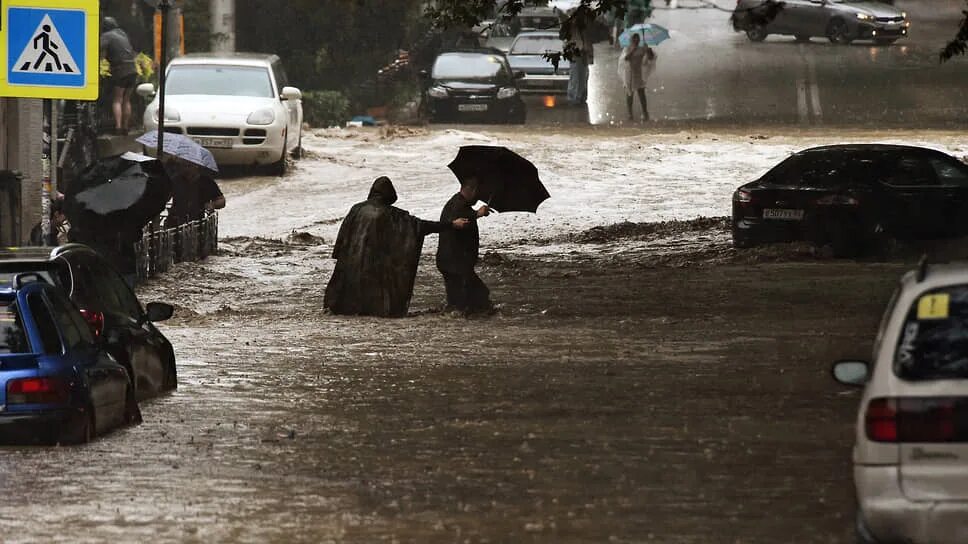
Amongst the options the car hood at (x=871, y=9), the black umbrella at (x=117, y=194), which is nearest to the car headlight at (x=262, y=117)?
the black umbrella at (x=117, y=194)

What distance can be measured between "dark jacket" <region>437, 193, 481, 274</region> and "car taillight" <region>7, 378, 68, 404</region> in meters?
8.70

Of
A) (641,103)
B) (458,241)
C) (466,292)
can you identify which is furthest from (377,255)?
(641,103)

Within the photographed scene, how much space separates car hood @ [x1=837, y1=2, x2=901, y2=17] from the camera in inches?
2133

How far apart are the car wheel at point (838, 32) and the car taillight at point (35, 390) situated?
147ft

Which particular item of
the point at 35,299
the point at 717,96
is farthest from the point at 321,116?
the point at 35,299

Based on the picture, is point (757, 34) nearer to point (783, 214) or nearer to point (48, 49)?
point (783, 214)

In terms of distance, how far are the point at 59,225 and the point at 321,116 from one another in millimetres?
21131

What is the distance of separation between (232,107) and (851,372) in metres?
24.9

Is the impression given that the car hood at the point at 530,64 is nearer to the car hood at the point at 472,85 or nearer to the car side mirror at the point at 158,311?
the car hood at the point at 472,85

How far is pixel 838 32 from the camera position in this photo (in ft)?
180

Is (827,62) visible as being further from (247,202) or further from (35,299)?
(35,299)

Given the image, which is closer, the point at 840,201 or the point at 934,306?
the point at 934,306

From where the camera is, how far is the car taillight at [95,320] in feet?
43.2

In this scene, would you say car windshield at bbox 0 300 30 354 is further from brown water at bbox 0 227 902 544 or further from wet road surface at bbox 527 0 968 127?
wet road surface at bbox 527 0 968 127
